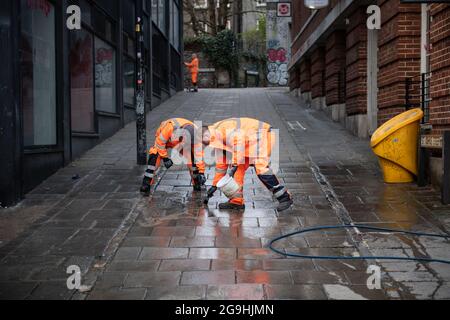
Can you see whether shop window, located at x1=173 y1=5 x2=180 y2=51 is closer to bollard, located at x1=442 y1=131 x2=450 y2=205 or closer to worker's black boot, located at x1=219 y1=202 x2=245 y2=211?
worker's black boot, located at x1=219 y1=202 x2=245 y2=211

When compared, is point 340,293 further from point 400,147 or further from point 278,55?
point 278,55

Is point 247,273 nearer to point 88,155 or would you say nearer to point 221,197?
point 221,197

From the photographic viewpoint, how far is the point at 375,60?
12727 millimetres

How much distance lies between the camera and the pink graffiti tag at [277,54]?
37969 mm

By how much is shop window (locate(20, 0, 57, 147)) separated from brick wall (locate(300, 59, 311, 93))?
42.8ft

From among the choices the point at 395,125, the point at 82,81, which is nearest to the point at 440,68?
the point at 395,125

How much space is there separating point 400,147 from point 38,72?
5812 millimetres

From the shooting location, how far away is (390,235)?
19.2 ft

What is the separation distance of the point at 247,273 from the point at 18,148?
441 cm

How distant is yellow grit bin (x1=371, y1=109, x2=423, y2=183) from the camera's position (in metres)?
8.20

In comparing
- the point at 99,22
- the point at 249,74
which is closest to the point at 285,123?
the point at 99,22

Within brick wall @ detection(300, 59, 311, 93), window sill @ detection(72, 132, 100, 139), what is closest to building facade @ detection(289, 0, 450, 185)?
brick wall @ detection(300, 59, 311, 93)

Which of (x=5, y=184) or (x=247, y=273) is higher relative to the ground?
(x=5, y=184)
